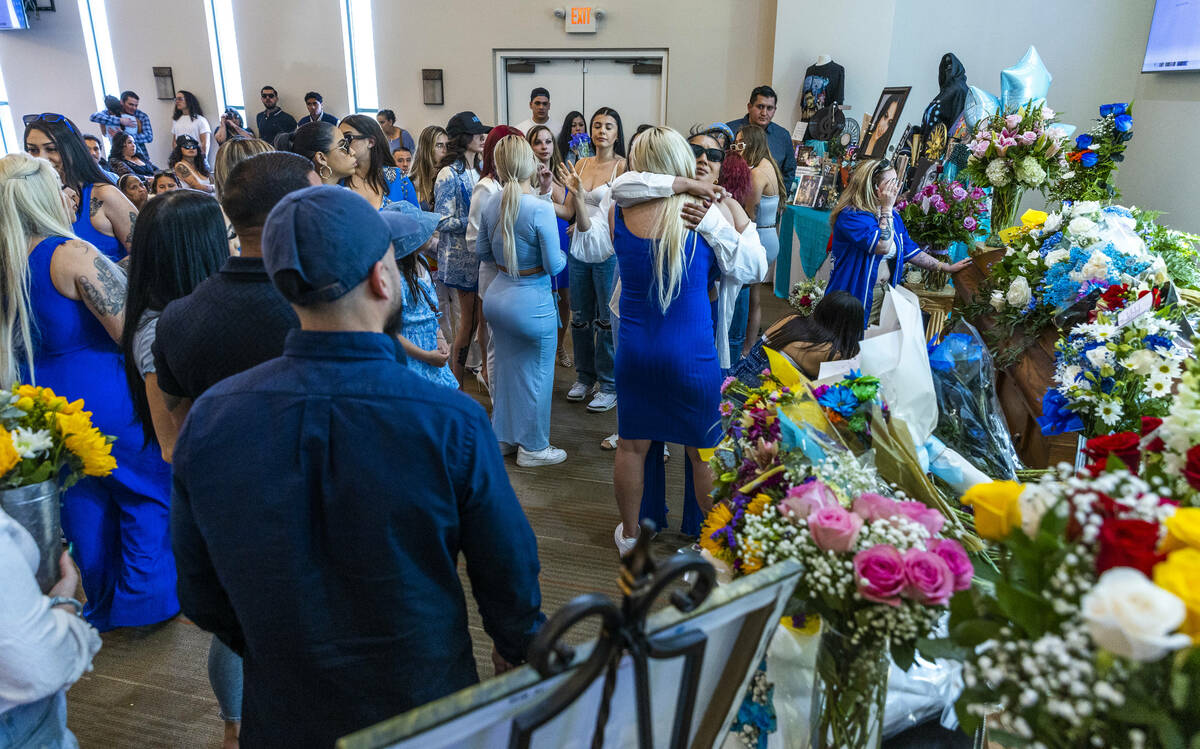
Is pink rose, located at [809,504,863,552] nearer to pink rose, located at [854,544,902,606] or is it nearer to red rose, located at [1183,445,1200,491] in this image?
pink rose, located at [854,544,902,606]

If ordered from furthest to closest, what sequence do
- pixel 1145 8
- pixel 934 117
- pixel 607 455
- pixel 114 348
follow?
pixel 1145 8 < pixel 934 117 < pixel 607 455 < pixel 114 348

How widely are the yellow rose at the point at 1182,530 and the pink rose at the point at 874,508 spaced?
0.32m

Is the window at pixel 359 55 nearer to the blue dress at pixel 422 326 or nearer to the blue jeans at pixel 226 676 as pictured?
the blue dress at pixel 422 326

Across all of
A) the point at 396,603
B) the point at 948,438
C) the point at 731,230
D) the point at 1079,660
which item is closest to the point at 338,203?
the point at 396,603

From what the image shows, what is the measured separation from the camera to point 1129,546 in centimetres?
63

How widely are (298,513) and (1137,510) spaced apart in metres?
0.95

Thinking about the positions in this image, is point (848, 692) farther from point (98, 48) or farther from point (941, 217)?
point (98, 48)

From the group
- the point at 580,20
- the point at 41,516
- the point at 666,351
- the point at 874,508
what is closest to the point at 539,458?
the point at 666,351

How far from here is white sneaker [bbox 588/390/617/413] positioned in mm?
4375

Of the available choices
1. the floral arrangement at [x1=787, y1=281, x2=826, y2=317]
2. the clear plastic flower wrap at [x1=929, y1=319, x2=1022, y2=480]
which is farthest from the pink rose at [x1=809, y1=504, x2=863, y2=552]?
the floral arrangement at [x1=787, y1=281, x2=826, y2=317]

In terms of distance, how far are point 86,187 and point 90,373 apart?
137 cm

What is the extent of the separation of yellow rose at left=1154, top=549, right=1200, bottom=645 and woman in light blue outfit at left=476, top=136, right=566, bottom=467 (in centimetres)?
285

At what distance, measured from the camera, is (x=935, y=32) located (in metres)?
6.65

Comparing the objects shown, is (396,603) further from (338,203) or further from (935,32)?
(935,32)
